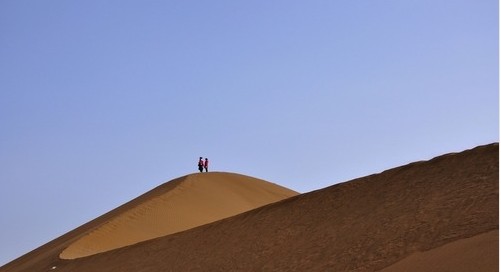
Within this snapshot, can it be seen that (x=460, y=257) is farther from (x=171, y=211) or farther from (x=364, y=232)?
(x=171, y=211)

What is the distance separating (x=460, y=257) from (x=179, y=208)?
71.5ft

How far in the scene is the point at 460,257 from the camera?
1435 cm

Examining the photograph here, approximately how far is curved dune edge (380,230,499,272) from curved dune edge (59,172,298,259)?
1584cm

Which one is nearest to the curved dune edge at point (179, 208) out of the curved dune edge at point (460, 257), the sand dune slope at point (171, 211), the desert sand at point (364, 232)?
the sand dune slope at point (171, 211)

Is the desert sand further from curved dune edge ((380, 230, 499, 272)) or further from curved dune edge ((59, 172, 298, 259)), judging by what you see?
curved dune edge ((59, 172, 298, 259))

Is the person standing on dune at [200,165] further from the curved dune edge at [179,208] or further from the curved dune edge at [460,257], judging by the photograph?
the curved dune edge at [460,257]

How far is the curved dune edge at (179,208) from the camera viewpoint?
3131cm

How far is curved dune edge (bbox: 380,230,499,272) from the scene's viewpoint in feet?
44.9

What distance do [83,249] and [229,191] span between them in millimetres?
10114

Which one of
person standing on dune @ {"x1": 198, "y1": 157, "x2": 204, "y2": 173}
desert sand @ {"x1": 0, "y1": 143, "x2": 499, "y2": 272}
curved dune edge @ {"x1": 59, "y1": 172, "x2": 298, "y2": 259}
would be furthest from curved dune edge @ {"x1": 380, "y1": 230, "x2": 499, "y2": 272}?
person standing on dune @ {"x1": 198, "y1": 157, "x2": 204, "y2": 173}

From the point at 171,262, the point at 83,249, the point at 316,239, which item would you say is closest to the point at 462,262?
the point at 316,239

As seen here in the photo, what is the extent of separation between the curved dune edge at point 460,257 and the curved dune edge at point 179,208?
15.8 m

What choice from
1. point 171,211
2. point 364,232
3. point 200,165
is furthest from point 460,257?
point 200,165

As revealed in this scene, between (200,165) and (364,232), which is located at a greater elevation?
(200,165)
